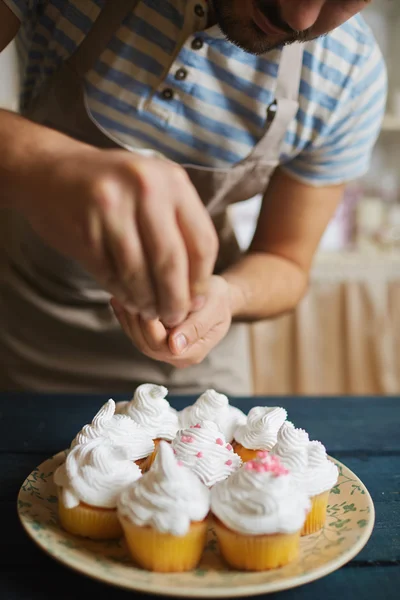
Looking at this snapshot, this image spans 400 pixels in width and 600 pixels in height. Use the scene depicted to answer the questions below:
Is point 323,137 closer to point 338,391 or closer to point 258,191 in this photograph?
point 258,191

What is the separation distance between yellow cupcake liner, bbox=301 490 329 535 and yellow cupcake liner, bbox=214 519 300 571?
0.06m

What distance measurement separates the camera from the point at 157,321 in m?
0.91

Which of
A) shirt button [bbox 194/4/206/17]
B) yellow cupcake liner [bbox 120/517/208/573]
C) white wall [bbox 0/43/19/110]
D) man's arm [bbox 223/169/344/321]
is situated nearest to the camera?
yellow cupcake liner [bbox 120/517/208/573]

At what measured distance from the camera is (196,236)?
1.96 feet

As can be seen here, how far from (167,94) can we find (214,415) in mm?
511

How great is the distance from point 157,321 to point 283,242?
48cm

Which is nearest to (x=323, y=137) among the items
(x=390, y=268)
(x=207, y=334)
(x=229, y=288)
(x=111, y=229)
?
(x=229, y=288)

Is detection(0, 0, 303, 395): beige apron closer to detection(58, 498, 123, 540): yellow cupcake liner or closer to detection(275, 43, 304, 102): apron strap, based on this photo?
detection(275, 43, 304, 102): apron strap

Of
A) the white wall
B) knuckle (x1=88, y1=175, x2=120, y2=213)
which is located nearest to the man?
knuckle (x1=88, y1=175, x2=120, y2=213)

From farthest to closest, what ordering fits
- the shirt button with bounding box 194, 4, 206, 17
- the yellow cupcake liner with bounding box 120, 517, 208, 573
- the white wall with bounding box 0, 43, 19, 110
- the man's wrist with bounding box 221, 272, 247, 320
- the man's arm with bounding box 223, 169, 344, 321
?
the white wall with bounding box 0, 43, 19, 110 → the man's arm with bounding box 223, 169, 344, 321 → the man's wrist with bounding box 221, 272, 247, 320 → the shirt button with bounding box 194, 4, 206, 17 → the yellow cupcake liner with bounding box 120, 517, 208, 573

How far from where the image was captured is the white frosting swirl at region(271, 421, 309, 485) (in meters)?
0.78

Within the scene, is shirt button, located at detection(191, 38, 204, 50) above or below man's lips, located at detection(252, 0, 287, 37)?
below

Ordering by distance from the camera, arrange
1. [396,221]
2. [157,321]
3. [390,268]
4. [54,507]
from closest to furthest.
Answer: [54,507]
[157,321]
[390,268]
[396,221]

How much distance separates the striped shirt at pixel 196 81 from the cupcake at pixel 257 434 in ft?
1.54
